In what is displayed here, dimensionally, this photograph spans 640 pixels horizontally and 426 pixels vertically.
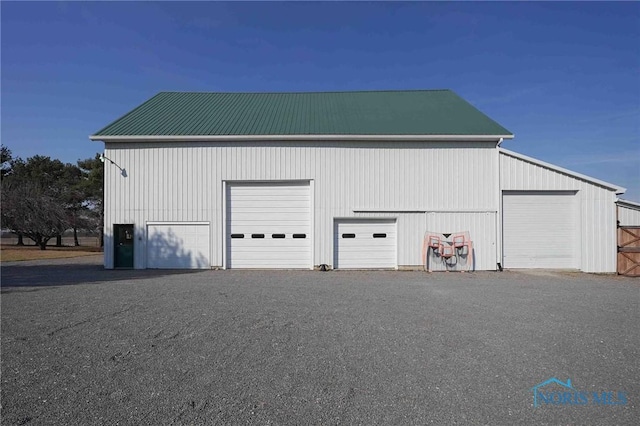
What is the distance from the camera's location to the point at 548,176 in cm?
1495

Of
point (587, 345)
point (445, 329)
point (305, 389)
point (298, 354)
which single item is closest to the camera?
point (305, 389)

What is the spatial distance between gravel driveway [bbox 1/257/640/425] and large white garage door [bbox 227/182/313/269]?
586 cm

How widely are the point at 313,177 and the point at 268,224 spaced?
115 inches

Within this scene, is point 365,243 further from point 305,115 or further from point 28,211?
point 28,211

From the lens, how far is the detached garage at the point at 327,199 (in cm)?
1512

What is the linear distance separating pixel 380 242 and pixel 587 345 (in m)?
10.2

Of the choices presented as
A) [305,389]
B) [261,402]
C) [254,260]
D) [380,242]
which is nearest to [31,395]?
[261,402]

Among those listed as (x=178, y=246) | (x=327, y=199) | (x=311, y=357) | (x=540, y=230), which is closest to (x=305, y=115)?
(x=327, y=199)

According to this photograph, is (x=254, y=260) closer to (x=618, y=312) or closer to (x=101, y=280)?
(x=101, y=280)

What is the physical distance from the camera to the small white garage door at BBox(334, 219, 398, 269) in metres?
15.4

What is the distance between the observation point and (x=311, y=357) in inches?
187

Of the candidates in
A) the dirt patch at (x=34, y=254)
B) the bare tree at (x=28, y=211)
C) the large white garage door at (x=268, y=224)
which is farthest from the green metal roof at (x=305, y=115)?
the bare tree at (x=28, y=211)

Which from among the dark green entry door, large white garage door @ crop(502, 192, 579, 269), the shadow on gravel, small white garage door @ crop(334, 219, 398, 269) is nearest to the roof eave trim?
large white garage door @ crop(502, 192, 579, 269)

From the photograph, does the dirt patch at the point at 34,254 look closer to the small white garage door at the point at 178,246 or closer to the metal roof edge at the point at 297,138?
the small white garage door at the point at 178,246
